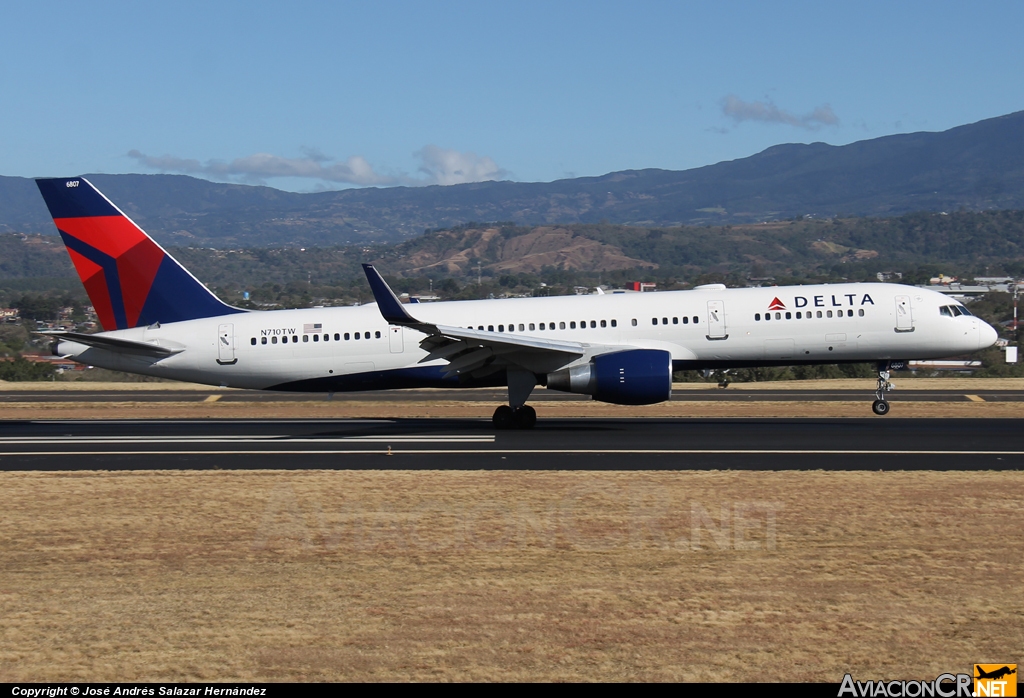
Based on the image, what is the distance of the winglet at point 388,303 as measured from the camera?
24719 millimetres

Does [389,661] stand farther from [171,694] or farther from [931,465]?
[931,465]

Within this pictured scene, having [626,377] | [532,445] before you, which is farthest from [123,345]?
[626,377]

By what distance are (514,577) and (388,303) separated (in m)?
14.0

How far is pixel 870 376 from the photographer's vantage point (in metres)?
50.8

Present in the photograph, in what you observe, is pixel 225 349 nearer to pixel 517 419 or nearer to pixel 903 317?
pixel 517 419

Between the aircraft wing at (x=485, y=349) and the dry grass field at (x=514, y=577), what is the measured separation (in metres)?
7.15

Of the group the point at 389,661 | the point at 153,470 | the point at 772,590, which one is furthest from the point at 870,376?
the point at 389,661

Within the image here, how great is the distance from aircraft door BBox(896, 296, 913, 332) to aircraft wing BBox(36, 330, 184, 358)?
20.0 m

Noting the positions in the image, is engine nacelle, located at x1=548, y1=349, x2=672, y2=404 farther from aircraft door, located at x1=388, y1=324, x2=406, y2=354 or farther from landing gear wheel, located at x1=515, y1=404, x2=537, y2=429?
aircraft door, located at x1=388, y1=324, x2=406, y2=354

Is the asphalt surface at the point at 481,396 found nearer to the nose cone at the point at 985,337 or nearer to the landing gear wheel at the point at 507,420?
the nose cone at the point at 985,337

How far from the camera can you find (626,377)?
26031 mm

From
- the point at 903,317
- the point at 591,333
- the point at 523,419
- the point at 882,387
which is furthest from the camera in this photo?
the point at 882,387

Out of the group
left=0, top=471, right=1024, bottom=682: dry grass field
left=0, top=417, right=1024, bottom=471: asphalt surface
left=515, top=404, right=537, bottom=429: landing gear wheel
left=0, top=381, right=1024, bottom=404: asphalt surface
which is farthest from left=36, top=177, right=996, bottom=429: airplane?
left=0, top=471, right=1024, bottom=682: dry grass field

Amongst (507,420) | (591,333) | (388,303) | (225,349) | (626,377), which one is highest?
(388,303)
